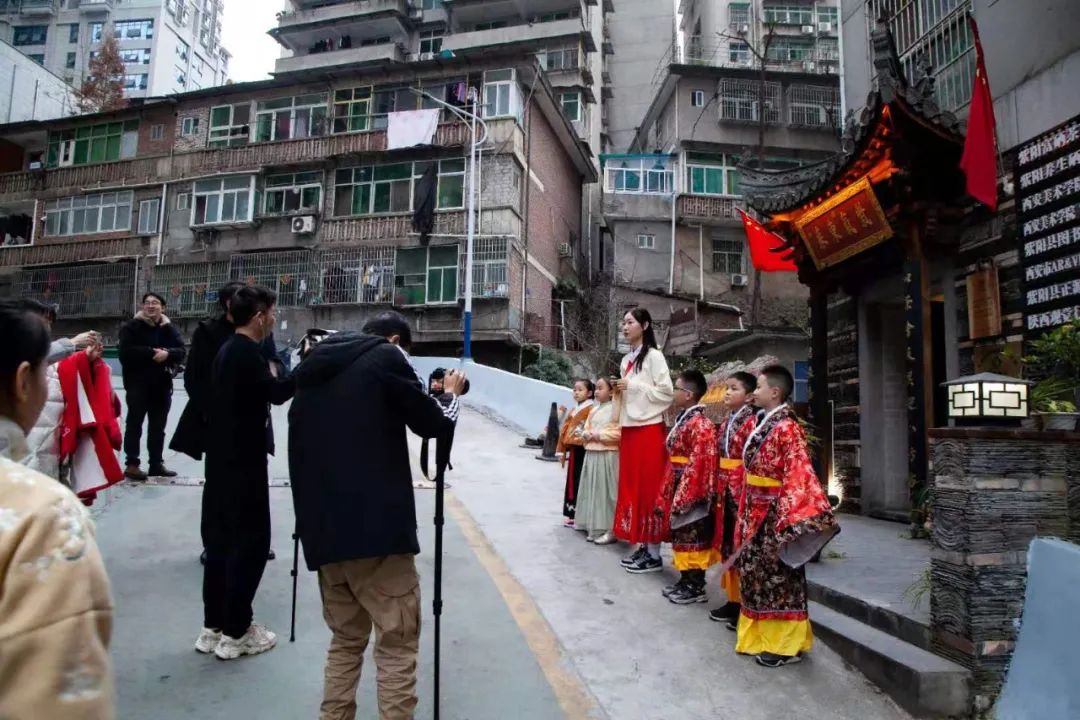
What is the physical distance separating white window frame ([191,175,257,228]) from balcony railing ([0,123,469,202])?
1.12 ft

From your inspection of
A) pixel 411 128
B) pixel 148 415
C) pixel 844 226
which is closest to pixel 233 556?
pixel 148 415

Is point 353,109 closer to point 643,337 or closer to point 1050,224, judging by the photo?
point 643,337

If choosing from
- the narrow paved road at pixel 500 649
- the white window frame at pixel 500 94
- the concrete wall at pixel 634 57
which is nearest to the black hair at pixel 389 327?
the narrow paved road at pixel 500 649

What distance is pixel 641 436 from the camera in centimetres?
604

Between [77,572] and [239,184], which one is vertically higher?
[239,184]

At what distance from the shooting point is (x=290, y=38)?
33062mm

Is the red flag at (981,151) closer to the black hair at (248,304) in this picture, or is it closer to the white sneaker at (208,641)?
the black hair at (248,304)

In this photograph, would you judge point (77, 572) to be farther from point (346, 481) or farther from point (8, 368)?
point (346, 481)

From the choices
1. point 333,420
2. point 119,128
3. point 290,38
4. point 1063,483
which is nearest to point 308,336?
point 333,420

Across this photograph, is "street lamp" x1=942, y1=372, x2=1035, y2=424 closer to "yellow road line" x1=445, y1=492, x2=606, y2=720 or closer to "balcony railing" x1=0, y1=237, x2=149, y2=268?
"yellow road line" x1=445, y1=492, x2=606, y2=720

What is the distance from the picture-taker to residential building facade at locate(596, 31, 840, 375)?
25094mm

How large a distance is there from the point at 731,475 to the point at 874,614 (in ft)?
3.77

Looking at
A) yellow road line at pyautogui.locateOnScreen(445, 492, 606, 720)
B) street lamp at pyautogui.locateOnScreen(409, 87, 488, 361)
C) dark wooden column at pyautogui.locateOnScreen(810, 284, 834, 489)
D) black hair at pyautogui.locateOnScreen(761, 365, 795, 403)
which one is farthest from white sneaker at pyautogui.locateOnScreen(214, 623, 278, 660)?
street lamp at pyautogui.locateOnScreen(409, 87, 488, 361)

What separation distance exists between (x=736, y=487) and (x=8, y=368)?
4.07 metres
